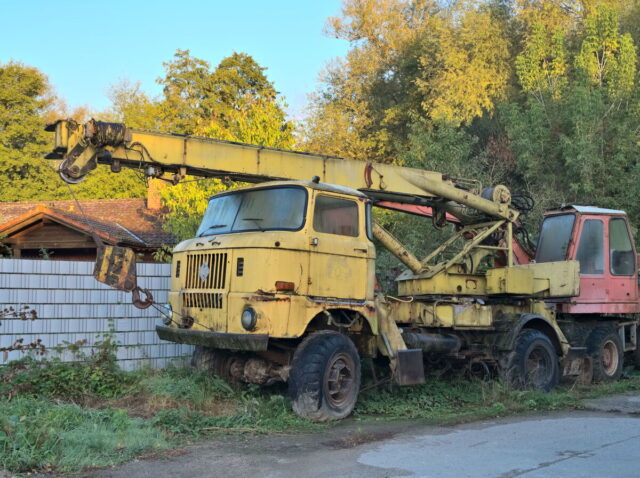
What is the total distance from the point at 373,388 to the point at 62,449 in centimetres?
522

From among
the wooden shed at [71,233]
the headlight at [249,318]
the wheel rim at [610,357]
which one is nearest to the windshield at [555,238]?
the wheel rim at [610,357]

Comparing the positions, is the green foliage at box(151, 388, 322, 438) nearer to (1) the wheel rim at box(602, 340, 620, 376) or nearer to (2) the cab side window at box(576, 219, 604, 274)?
(2) the cab side window at box(576, 219, 604, 274)

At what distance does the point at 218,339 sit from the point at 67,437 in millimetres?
2132

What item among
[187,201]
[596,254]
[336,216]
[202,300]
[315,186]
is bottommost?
[202,300]

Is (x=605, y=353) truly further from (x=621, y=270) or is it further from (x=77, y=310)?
(x=77, y=310)

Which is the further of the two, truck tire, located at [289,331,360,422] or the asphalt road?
truck tire, located at [289,331,360,422]

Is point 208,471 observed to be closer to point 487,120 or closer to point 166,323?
point 166,323

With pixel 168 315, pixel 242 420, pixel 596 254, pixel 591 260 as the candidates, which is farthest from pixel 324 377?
pixel 596 254

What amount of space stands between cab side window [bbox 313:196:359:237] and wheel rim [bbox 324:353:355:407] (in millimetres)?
1664

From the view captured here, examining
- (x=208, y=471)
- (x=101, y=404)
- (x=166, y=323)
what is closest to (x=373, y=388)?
(x=166, y=323)

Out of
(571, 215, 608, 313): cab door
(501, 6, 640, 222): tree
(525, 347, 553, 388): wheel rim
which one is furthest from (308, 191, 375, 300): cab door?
(501, 6, 640, 222): tree

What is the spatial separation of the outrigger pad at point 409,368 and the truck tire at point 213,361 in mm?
2489

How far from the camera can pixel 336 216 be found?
29.8 ft

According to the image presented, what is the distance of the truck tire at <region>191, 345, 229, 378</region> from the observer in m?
9.72
